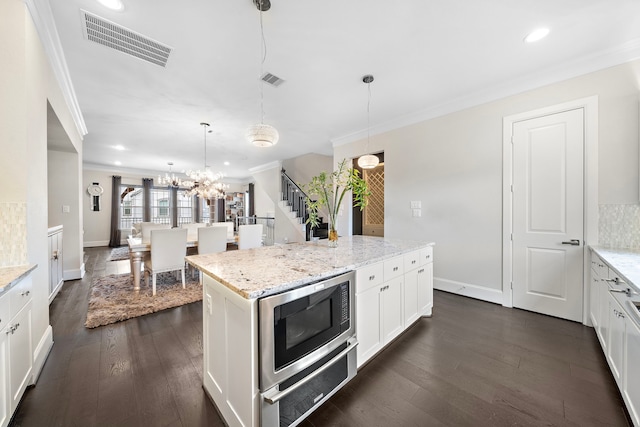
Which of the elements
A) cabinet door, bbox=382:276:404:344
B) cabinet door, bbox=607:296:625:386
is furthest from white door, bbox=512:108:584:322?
cabinet door, bbox=382:276:404:344

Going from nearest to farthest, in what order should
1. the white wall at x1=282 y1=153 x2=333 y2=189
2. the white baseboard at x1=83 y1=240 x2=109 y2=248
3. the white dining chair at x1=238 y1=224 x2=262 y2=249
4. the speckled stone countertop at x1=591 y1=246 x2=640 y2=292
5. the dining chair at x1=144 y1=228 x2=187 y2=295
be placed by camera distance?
the speckled stone countertop at x1=591 y1=246 x2=640 y2=292 < the dining chair at x1=144 y1=228 x2=187 y2=295 < the white dining chair at x1=238 y1=224 x2=262 y2=249 < the white wall at x1=282 y1=153 x2=333 y2=189 < the white baseboard at x1=83 y1=240 x2=109 y2=248

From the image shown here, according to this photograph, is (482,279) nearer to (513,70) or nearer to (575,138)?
(575,138)

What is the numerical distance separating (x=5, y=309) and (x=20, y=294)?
298mm

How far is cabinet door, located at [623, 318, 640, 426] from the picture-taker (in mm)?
1255

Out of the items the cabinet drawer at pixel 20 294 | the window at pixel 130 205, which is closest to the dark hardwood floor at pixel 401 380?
the cabinet drawer at pixel 20 294

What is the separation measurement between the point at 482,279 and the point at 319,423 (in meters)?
2.91

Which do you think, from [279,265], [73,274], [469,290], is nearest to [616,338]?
[469,290]

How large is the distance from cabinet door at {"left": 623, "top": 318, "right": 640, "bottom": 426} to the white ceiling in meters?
2.33

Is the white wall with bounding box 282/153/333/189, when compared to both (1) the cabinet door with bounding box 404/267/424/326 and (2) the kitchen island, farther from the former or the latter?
(1) the cabinet door with bounding box 404/267/424/326

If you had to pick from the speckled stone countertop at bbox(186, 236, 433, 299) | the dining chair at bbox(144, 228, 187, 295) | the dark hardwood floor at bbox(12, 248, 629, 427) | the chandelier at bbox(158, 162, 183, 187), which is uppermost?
the chandelier at bbox(158, 162, 183, 187)

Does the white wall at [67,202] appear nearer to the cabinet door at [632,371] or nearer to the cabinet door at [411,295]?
the cabinet door at [411,295]

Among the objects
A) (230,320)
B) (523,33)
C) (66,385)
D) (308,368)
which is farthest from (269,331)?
(523,33)

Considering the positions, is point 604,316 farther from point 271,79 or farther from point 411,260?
point 271,79

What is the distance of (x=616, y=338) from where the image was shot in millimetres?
1603
